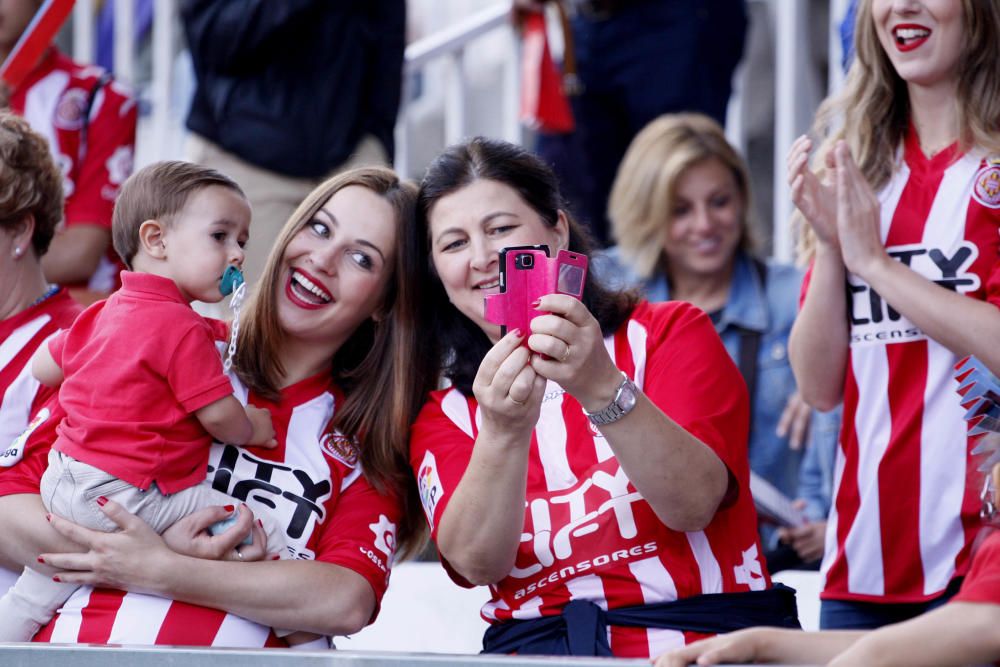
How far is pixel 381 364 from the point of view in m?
2.63

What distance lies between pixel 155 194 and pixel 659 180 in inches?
70.1

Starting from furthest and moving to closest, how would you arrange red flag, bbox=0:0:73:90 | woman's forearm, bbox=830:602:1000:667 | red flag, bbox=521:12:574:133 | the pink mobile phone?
red flag, bbox=521:12:574:133 < red flag, bbox=0:0:73:90 < the pink mobile phone < woman's forearm, bbox=830:602:1000:667

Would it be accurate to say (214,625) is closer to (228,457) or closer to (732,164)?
(228,457)

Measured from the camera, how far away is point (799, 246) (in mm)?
2803

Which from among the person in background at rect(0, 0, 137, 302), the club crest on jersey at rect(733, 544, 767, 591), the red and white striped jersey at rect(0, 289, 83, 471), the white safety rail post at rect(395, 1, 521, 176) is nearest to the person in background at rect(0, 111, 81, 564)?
the red and white striped jersey at rect(0, 289, 83, 471)

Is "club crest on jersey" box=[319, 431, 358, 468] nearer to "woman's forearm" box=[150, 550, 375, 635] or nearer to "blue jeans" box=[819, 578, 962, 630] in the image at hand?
"woman's forearm" box=[150, 550, 375, 635]

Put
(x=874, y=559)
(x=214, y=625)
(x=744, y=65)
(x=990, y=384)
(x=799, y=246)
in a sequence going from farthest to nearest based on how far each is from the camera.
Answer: (x=744, y=65)
(x=799, y=246)
(x=874, y=559)
(x=214, y=625)
(x=990, y=384)

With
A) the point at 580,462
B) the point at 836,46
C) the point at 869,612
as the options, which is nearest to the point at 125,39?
the point at 836,46

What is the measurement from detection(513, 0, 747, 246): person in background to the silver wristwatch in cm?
238

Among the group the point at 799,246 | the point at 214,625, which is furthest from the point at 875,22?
the point at 214,625

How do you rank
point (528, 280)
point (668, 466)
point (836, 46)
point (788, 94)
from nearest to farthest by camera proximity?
1. point (528, 280)
2. point (668, 466)
3. point (836, 46)
4. point (788, 94)

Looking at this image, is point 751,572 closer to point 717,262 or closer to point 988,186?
point 988,186

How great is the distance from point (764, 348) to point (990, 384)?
171 cm

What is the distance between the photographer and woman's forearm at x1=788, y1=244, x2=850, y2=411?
258cm
